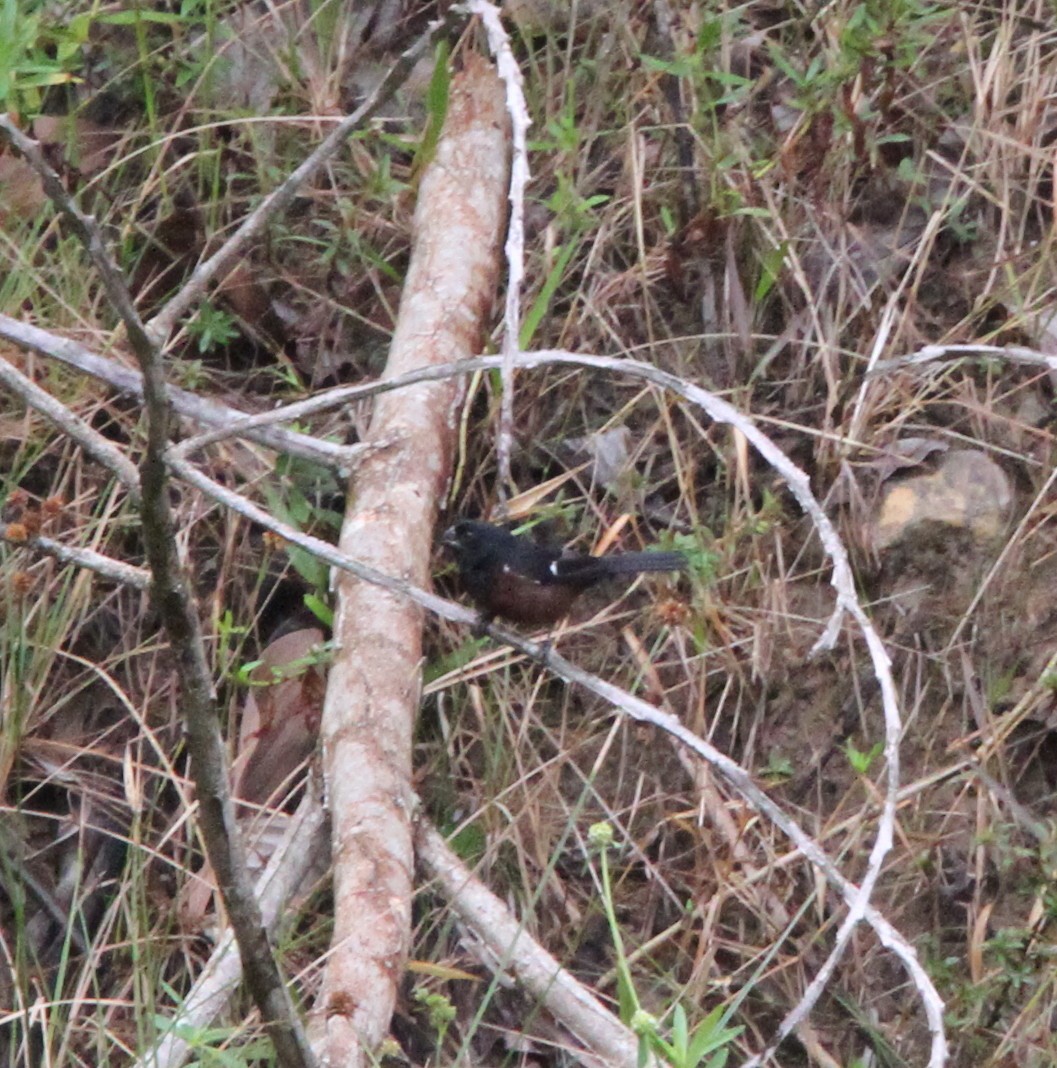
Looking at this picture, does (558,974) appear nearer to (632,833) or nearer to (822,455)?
(632,833)

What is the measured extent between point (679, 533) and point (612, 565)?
19.1 inches

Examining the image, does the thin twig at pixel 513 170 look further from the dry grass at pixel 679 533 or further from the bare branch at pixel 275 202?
the dry grass at pixel 679 533

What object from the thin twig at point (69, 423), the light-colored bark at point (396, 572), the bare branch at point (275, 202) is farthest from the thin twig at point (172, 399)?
the bare branch at point (275, 202)

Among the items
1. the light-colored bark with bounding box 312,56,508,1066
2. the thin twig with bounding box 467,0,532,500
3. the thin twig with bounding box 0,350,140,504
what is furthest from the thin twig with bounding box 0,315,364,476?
the thin twig with bounding box 467,0,532,500

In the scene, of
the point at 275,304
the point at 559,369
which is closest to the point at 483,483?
the point at 559,369

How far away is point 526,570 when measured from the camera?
3.68 m

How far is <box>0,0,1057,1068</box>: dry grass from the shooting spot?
11.7ft

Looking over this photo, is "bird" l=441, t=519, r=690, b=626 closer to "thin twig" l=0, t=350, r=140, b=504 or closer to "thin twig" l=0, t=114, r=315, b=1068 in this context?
"thin twig" l=0, t=350, r=140, b=504

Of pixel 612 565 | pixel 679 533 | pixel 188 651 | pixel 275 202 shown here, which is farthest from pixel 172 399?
pixel 188 651

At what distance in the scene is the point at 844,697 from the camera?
3881 mm

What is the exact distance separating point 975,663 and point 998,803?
0.36 metres

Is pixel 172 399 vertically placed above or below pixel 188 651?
below

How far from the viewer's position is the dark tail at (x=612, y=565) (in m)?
3.61

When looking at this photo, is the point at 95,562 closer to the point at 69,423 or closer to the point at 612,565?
the point at 69,423
